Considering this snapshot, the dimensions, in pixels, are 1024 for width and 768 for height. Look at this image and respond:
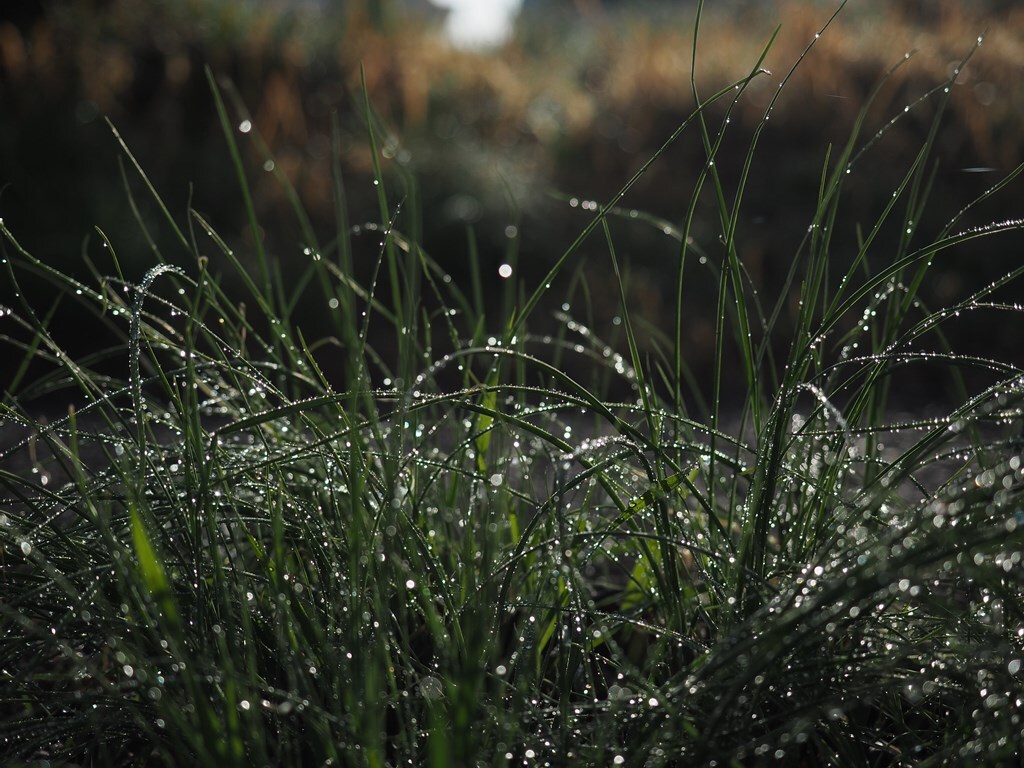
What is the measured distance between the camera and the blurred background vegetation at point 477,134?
428 cm

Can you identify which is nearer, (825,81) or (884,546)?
(884,546)

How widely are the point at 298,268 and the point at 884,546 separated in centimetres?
378

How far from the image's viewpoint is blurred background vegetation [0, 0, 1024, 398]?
4281mm

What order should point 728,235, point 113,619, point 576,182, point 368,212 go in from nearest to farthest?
point 113,619
point 728,235
point 368,212
point 576,182

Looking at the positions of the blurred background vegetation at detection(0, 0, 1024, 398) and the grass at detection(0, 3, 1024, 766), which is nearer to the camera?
the grass at detection(0, 3, 1024, 766)

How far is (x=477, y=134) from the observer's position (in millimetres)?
5938

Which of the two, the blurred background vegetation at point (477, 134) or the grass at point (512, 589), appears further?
the blurred background vegetation at point (477, 134)

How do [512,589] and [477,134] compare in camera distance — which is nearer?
[512,589]

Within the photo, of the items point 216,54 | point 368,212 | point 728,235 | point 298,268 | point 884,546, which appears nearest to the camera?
point 884,546

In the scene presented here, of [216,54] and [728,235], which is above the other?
[728,235]

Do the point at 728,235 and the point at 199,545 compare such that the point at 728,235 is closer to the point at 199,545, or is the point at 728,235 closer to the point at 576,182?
the point at 199,545

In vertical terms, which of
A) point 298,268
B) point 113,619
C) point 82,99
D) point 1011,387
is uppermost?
point 1011,387

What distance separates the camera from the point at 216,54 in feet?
19.1

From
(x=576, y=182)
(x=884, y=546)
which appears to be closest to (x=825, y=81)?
(x=576, y=182)
